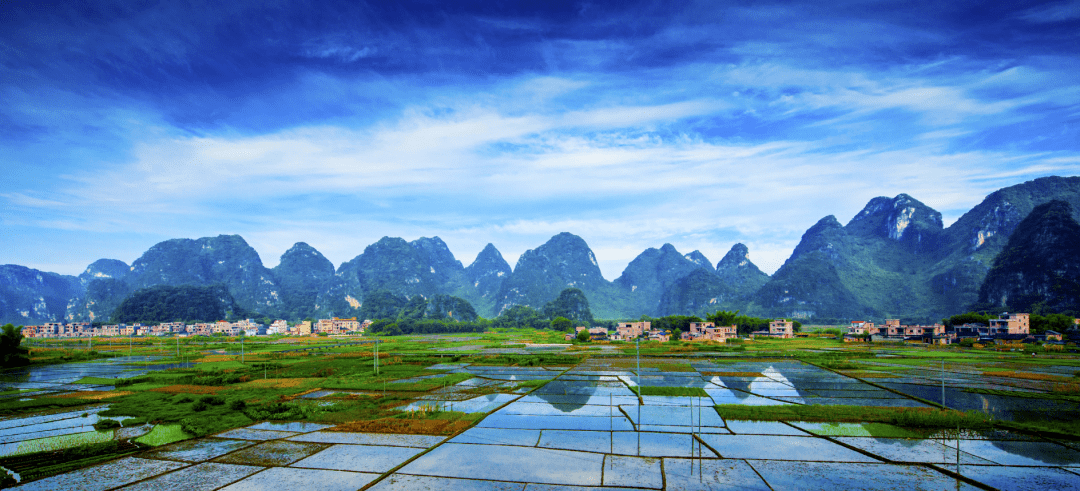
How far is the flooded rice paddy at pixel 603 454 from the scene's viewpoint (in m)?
7.81

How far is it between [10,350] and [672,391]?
3572 centimetres

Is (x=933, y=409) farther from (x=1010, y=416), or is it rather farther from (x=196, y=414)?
(x=196, y=414)

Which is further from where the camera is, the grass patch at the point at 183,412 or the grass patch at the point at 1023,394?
the grass patch at the point at 1023,394

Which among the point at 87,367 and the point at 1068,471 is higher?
the point at 1068,471

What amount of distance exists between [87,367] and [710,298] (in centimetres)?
10444

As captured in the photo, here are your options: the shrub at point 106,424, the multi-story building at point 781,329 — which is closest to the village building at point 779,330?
the multi-story building at point 781,329

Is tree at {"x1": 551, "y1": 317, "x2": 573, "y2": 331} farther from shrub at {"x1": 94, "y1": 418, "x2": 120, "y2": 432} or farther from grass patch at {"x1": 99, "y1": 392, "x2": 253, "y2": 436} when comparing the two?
shrub at {"x1": 94, "y1": 418, "x2": 120, "y2": 432}

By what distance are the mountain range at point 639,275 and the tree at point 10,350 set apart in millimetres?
76470

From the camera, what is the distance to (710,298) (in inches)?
4382

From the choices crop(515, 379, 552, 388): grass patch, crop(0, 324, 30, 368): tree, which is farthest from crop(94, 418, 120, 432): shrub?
crop(0, 324, 30, 368): tree

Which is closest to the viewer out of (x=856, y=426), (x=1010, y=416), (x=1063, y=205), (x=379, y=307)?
(x=856, y=426)

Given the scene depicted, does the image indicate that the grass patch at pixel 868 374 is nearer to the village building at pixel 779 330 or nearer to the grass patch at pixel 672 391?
the grass patch at pixel 672 391

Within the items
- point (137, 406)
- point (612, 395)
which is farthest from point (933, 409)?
point (137, 406)

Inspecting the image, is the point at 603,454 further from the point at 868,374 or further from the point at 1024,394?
the point at 868,374
